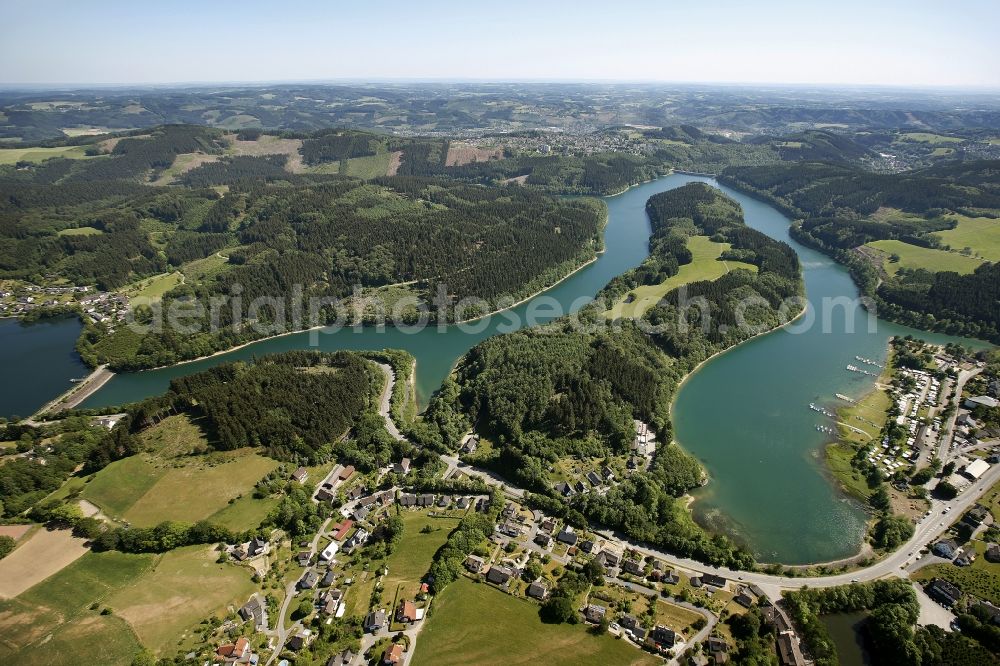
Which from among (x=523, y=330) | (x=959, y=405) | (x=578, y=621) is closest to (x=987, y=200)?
(x=959, y=405)

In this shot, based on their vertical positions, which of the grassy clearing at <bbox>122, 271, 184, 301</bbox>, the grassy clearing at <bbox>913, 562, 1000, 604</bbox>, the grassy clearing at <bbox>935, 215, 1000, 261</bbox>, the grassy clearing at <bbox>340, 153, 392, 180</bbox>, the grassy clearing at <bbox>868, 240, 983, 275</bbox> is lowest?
the grassy clearing at <bbox>913, 562, 1000, 604</bbox>

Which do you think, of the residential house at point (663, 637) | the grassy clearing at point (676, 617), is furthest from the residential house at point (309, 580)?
the grassy clearing at point (676, 617)

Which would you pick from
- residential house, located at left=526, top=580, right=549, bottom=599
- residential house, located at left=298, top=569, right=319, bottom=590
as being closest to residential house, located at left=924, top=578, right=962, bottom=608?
residential house, located at left=526, top=580, right=549, bottom=599

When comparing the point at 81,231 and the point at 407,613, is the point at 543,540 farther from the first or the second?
the point at 81,231

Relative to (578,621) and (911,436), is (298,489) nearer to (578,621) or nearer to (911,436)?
(578,621)

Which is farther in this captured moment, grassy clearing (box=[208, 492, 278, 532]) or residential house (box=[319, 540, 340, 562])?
grassy clearing (box=[208, 492, 278, 532])

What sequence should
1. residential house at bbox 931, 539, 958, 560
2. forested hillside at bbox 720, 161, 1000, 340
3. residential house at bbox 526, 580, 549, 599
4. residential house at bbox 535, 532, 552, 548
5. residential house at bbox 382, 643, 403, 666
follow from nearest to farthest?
residential house at bbox 382, 643, 403, 666, residential house at bbox 526, 580, 549, 599, residential house at bbox 931, 539, 958, 560, residential house at bbox 535, 532, 552, 548, forested hillside at bbox 720, 161, 1000, 340

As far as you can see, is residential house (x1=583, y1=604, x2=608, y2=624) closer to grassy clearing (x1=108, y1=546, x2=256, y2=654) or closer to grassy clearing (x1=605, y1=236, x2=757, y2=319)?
grassy clearing (x1=108, y1=546, x2=256, y2=654)
